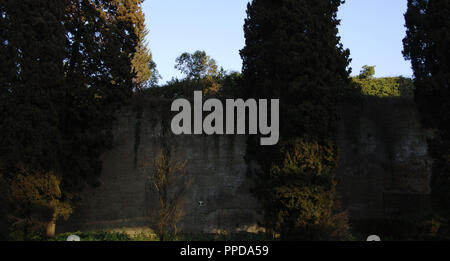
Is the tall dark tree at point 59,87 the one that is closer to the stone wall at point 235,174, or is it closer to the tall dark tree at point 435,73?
the stone wall at point 235,174

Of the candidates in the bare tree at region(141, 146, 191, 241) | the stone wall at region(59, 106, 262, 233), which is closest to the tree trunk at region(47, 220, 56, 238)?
the stone wall at region(59, 106, 262, 233)

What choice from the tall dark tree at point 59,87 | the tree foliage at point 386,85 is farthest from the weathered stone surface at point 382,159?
the tree foliage at point 386,85

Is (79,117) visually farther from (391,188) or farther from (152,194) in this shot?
(391,188)

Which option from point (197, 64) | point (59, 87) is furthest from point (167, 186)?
point (197, 64)

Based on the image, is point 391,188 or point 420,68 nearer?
point 420,68

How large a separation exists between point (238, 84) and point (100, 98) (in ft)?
14.5

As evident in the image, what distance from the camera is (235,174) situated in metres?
15.0

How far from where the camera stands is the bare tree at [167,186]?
11.3m

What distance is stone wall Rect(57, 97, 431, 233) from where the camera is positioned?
1459cm

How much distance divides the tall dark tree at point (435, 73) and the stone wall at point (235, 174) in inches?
89.1

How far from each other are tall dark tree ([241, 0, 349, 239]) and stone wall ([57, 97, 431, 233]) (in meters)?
2.35

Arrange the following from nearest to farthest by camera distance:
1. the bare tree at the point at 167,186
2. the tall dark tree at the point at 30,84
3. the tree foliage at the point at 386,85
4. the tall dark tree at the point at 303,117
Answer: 1. the tall dark tree at the point at 303,117
2. the bare tree at the point at 167,186
3. the tall dark tree at the point at 30,84
4. the tree foliage at the point at 386,85
